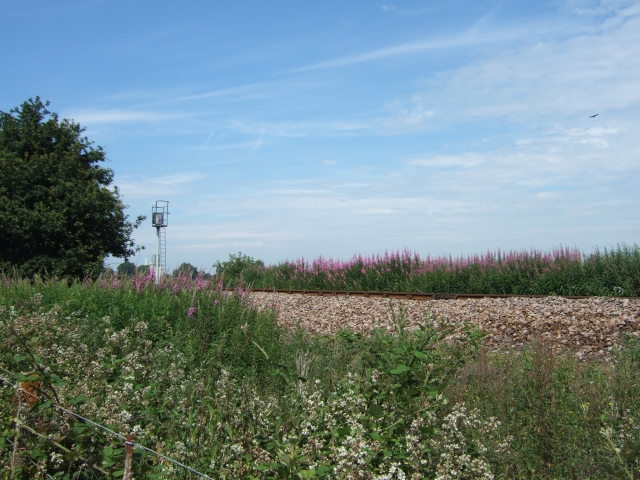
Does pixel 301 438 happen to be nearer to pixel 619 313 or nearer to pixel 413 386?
pixel 413 386

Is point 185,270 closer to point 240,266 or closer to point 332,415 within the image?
point 332,415

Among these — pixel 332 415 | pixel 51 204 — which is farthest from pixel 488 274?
pixel 51 204

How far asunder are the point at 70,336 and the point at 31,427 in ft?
8.27

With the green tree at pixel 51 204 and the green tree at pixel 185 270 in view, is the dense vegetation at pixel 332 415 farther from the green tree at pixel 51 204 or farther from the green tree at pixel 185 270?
the green tree at pixel 51 204

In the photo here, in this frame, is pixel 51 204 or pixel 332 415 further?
pixel 51 204

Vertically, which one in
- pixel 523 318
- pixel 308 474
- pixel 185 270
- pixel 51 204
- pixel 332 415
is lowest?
pixel 308 474

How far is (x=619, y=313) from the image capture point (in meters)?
11.0

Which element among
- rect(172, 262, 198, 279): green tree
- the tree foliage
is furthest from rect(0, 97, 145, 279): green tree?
rect(172, 262, 198, 279): green tree

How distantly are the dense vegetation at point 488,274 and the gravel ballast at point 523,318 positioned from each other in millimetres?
3218

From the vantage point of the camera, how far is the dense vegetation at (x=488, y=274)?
17.6 m

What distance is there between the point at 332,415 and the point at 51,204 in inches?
1104

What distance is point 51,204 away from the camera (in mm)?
28672

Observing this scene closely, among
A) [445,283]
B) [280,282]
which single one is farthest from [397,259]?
[280,282]

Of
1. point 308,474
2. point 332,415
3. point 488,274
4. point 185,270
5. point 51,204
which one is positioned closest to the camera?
point 308,474
